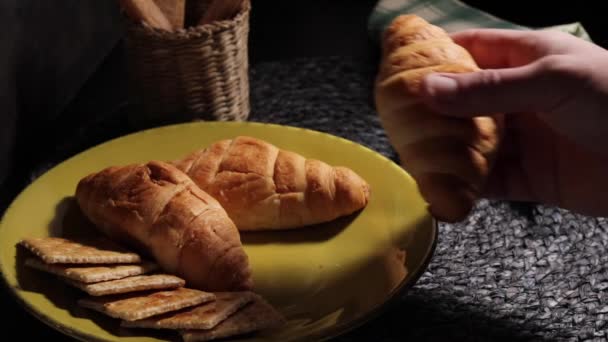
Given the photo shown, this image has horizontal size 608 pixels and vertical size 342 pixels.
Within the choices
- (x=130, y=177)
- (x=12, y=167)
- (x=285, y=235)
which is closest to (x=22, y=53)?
(x=12, y=167)

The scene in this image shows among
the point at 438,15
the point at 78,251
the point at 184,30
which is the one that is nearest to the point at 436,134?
the point at 78,251

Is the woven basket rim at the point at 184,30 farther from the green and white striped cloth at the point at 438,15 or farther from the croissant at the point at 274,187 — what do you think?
the green and white striped cloth at the point at 438,15

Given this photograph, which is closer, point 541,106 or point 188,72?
point 541,106

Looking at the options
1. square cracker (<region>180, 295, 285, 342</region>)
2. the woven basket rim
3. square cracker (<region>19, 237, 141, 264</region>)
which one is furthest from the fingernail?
the woven basket rim

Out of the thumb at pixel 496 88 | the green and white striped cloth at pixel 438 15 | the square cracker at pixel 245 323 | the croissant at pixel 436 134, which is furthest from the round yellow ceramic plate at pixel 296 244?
the green and white striped cloth at pixel 438 15

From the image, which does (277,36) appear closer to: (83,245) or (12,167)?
(12,167)

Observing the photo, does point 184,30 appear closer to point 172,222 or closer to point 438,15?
point 172,222
